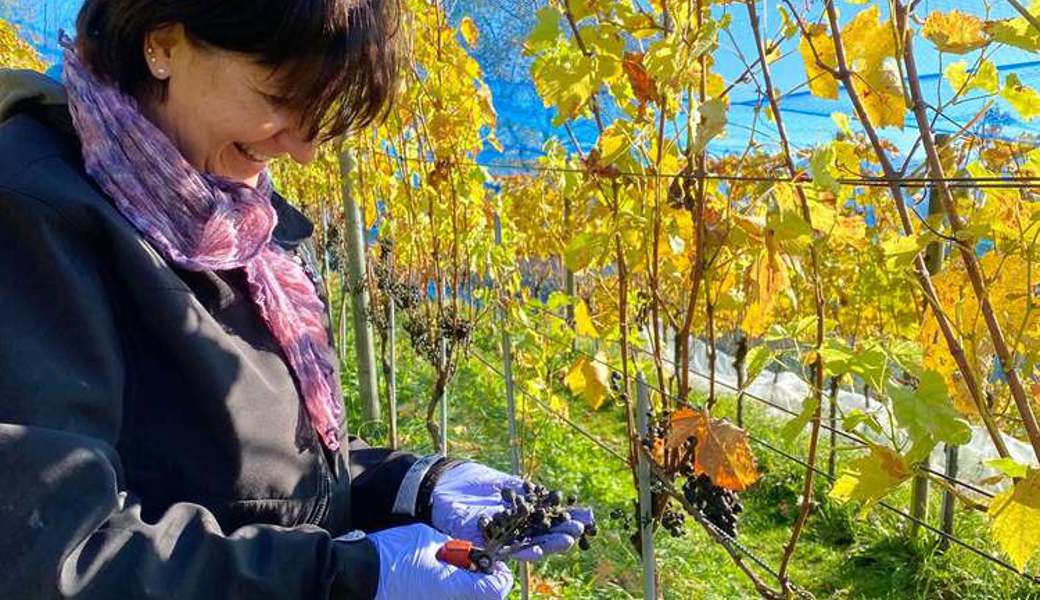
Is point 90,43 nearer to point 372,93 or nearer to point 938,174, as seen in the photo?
point 372,93

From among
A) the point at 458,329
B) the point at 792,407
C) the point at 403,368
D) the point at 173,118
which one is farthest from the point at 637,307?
the point at 792,407

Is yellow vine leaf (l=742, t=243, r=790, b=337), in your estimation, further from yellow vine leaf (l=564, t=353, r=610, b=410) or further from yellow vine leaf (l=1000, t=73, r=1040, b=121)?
yellow vine leaf (l=564, t=353, r=610, b=410)

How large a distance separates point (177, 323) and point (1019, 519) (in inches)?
39.0

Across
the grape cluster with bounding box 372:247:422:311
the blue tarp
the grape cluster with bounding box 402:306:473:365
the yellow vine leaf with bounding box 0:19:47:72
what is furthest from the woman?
the yellow vine leaf with bounding box 0:19:47:72

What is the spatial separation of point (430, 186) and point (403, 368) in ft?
11.4

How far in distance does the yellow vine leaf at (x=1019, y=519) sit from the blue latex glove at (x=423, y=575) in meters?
0.61

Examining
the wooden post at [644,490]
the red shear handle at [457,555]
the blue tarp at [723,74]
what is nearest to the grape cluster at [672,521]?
the wooden post at [644,490]

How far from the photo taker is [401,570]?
3.28 feet

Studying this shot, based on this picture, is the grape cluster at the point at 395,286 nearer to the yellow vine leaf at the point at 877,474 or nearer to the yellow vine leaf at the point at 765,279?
the yellow vine leaf at the point at 765,279

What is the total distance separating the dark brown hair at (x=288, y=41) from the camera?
875mm

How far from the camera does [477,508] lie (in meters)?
1.24

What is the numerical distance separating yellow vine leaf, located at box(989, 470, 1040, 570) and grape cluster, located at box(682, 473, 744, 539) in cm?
55

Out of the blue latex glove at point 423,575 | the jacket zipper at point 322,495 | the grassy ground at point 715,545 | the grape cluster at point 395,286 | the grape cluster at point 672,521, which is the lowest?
the grassy ground at point 715,545

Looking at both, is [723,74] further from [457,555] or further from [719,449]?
[457,555]
